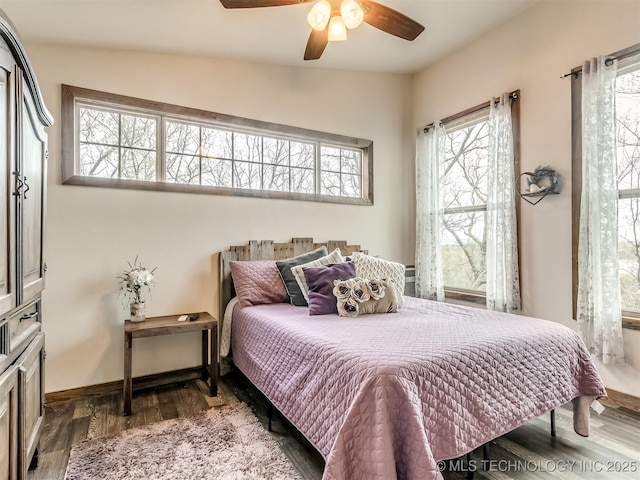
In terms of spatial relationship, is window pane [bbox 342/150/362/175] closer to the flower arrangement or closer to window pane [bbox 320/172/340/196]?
window pane [bbox 320/172/340/196]

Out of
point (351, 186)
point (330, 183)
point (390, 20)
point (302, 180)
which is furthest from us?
point (351, 186)

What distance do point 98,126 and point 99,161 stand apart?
0.29m

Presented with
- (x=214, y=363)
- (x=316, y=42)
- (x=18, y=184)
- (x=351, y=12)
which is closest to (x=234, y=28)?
(x=316, y=42)

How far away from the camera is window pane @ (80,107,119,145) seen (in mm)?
2688

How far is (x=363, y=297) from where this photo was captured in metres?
2.38

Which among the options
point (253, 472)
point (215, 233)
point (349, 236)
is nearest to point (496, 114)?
point (349, 236)

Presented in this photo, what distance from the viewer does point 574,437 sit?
6.59ft

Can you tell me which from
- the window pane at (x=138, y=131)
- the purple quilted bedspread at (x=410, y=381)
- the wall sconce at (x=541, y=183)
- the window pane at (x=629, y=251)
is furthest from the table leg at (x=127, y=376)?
the window pane at (x=629, y=251)

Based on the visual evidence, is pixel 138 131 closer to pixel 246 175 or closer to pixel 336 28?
pixel 246 175

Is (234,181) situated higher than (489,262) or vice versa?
(234,181)

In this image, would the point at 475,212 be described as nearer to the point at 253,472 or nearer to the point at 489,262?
the point at 489,262

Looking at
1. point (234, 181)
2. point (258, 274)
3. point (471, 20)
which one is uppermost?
point (471, 20)

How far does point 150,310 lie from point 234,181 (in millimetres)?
1348

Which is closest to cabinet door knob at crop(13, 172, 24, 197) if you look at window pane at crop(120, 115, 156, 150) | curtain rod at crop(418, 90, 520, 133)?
window pane at crop(120, 115, 156, 150)
